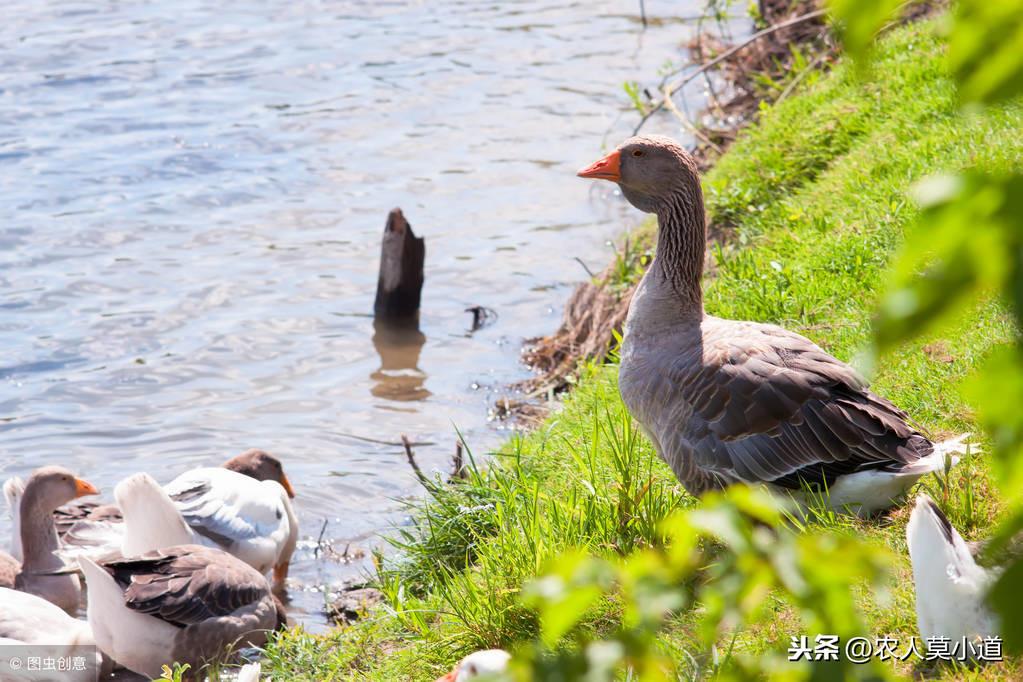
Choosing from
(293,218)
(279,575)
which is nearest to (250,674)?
(279,575)

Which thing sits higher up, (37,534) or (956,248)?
(956,248)

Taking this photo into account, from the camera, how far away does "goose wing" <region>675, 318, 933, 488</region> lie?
4.33 m

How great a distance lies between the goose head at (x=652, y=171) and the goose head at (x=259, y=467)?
339 centimetres

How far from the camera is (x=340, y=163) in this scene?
1346cm

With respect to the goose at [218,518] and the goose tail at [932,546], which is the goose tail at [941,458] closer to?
the goose tail at [932,546]

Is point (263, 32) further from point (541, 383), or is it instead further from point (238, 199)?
point (541, 383)

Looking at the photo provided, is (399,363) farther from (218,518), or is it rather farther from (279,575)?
(218,518)

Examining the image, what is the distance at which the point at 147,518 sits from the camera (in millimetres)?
6410

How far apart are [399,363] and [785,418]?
612 centimetres

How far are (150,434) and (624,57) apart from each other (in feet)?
34.3

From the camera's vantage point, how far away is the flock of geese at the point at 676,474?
14.0 feet

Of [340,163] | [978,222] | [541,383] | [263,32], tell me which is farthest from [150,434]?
[263,32]

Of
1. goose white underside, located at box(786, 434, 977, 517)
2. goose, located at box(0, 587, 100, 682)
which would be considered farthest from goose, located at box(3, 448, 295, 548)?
goose white underside, located at box(786, 434, 977, 517)

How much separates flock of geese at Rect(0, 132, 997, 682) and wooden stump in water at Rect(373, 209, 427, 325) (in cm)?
326
